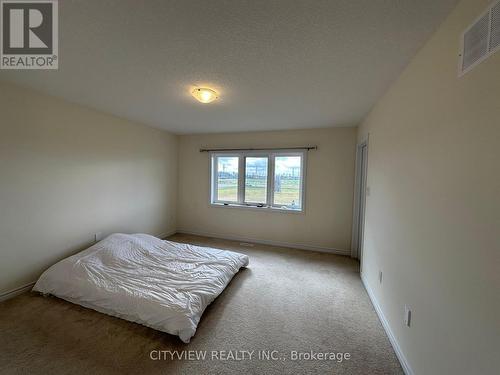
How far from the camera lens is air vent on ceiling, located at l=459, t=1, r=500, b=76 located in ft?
2.66

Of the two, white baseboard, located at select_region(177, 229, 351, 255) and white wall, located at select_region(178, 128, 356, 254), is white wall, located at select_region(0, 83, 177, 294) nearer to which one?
white wall, located at select_region(178, 128, 356, 254)

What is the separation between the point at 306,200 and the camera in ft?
12.7

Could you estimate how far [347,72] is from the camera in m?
1.75

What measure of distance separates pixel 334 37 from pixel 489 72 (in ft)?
2.68

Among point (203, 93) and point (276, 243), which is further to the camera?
point (276, 243)

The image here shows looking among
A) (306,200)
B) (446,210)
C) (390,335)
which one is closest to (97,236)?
(306,200)

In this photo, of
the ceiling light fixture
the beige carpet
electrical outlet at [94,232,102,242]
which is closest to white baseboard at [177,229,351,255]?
the beige carpet

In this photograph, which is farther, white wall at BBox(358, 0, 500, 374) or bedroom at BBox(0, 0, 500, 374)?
bedroom at BBox(0, 0, 500, 374)

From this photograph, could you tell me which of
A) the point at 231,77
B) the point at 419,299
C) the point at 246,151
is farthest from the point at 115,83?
the point at 419,299

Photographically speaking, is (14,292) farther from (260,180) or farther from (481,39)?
(481,39)

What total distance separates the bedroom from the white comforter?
0.02m

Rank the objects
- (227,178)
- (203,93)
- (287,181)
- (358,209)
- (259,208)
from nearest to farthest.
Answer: (203,93) → (358,209) → (287,181) → (259,208) → (227,178)

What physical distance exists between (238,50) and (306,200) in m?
2.93

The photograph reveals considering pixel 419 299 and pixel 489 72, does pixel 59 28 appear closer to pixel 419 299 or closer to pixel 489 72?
pixel 489 72
